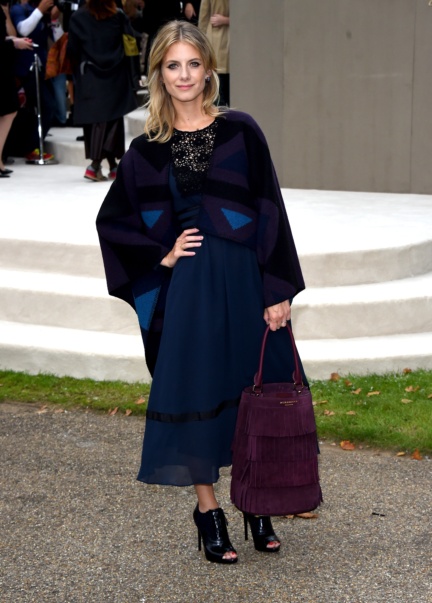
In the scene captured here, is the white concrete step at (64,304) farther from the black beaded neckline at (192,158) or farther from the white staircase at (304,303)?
the black beaded neckline at (192,158)

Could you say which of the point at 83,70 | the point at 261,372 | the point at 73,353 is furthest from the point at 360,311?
the point at 83,70

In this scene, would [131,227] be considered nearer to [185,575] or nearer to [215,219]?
[215,219]

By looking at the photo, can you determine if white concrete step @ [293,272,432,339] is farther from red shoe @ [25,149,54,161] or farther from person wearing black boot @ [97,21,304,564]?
red shoe @ [25,149,54,161]

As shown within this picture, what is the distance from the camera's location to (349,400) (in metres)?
6.50

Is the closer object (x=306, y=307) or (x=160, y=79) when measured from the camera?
(x=160, y=79)

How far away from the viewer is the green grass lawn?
6.00 metres

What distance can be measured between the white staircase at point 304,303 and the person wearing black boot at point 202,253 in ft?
8.08

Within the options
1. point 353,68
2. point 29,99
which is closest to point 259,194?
point 353,68

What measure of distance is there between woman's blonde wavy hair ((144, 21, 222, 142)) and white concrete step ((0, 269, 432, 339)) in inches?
110

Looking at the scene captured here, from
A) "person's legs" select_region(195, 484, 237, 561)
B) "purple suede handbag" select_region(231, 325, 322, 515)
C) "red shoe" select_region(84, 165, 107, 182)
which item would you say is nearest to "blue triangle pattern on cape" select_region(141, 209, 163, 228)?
"purple suede handbag" select_region(231, 325, 322, 515)

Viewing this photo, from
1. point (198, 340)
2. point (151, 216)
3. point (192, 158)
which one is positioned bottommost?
point (198, 340)

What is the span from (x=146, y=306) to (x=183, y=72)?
93cm

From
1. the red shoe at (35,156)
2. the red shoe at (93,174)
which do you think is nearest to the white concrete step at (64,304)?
the red shoe at (93,174)

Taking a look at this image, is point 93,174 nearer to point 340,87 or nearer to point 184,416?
point 340,87
